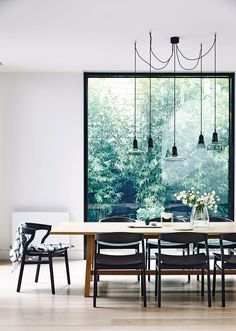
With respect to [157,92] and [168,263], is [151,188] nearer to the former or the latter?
[157,92]

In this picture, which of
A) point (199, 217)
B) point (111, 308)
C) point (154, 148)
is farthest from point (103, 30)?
point (111, 308)

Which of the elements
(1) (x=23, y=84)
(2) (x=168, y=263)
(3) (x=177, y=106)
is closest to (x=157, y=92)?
(3) (x=177, y=106)

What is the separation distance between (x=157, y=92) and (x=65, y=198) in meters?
2.06

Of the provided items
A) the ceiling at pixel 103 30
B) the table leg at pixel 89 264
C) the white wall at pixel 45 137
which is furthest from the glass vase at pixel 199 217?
the white wall at pixel 45 137

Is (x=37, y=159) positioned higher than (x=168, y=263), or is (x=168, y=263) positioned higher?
(x=37, y=159)

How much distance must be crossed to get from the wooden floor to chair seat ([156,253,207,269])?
0.38 m

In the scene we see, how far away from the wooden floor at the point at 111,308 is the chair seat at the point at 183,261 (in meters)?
0.38

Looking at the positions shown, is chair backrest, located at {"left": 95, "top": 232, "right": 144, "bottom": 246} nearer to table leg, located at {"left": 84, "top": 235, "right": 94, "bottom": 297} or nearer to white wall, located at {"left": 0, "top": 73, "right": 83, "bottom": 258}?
table leg, located at {"left": 84, "top": 235, "right": 94, "bottom": 297}

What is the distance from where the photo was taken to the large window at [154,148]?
24.6 feet

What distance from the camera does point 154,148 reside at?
7.48m

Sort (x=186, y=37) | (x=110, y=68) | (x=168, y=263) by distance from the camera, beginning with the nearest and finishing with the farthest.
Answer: (x=168, y=263) → (x=186, y=37) → (x=110, y=68)

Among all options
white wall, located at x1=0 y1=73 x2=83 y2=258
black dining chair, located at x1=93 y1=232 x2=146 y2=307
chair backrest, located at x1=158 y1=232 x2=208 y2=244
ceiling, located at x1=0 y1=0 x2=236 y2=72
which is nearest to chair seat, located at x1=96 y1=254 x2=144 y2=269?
black dining chair, located at x1=93 y1=232 x2=146 y2=307

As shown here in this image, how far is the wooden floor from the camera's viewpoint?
4.19 meters

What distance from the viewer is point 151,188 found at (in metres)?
7.50
